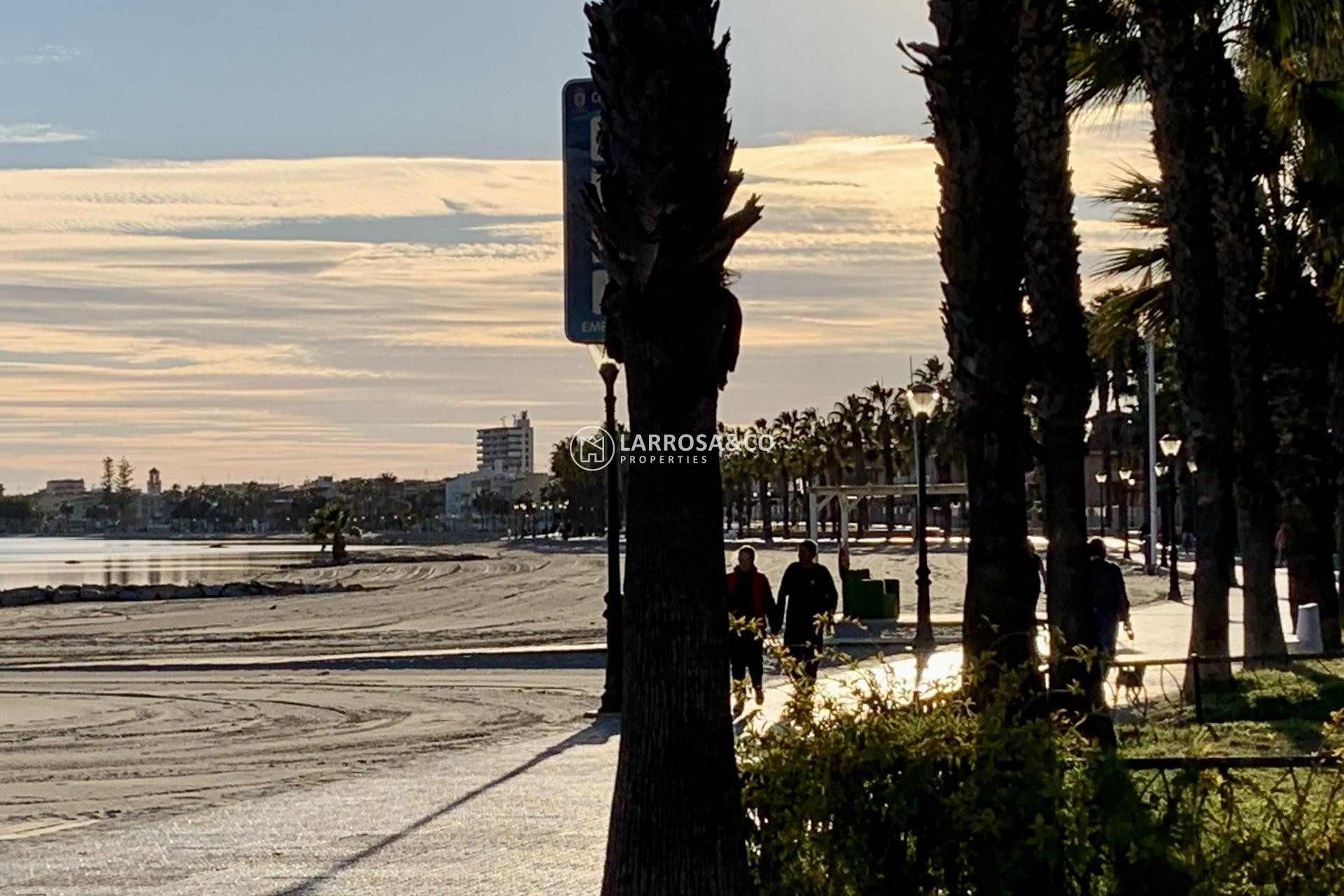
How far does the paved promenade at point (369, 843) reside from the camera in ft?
29.2

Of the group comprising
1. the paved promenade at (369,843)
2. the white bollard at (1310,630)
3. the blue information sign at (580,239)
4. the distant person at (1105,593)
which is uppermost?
the blue information sign at (580,239)

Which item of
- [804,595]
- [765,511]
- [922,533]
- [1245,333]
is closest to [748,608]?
[804,595]

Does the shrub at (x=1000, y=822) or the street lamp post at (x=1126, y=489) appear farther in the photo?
the street lamp post at (x=1126, y=489)

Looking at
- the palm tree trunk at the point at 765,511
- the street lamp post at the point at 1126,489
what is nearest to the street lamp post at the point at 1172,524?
the street lamp post at the point at 1126,489

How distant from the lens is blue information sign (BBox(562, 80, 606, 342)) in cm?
1176

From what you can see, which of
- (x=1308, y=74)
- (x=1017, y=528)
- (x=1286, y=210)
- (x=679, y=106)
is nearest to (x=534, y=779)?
(x=1017, y=528)

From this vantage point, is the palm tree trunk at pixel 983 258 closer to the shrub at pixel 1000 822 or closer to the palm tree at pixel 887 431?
the shrub at pixel 1000 822

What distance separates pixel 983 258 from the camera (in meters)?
10.5

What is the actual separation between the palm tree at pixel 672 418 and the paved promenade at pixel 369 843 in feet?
3.06

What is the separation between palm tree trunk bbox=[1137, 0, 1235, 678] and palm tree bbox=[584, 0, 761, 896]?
1148cm

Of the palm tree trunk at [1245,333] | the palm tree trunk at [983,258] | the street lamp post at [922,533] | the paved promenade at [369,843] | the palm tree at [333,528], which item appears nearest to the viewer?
the paved promenade at [369,843]

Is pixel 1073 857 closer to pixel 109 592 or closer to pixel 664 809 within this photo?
pixel 664 809

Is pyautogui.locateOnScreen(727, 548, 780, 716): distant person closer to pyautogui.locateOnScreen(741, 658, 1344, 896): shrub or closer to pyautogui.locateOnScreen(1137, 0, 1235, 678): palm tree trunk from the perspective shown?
pyautogui.locateOnScreen(1137, 0, 1235, 678): palm tree trunk

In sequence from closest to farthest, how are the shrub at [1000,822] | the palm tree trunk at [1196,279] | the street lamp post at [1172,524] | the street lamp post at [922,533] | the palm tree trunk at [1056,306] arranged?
1. the shrub at [1000,822]
2. the palm tree trunk at [1056,306]
3. the palm tree trunk at [1196,279]
4. the street lamp post at [922,533]
5. the street lamp post at [1172,524]
